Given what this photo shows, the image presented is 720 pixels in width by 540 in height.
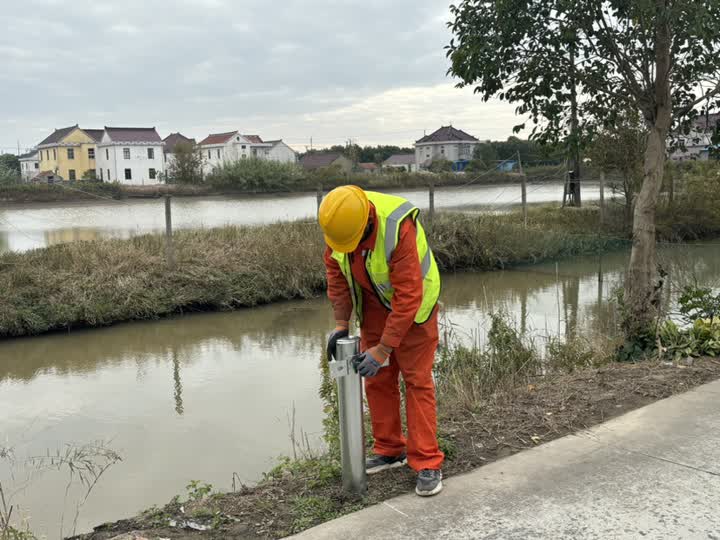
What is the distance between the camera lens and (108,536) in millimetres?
3344

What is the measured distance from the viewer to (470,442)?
164 inches

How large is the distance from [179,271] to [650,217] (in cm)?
786

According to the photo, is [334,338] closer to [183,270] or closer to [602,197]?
[183,270]

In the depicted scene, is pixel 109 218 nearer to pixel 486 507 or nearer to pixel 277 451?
pixel 277 451

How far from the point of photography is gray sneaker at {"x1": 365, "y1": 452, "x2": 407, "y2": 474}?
153 inches

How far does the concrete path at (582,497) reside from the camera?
10.2 feet

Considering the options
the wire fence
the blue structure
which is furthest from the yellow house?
the wire fence

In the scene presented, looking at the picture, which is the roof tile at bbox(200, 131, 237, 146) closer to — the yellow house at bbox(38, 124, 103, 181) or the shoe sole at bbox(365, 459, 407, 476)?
the yellow house at bbox(38, 124, 103, 181)

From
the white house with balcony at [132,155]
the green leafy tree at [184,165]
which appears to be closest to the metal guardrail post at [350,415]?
the green leafy tree at [184,165]

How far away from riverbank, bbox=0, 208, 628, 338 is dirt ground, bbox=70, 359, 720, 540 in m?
7.37

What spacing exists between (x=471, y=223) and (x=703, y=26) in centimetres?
A: 1015

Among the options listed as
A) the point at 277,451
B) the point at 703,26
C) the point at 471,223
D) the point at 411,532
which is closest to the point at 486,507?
the point at 411,532

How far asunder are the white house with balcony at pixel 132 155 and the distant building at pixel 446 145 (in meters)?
27.6

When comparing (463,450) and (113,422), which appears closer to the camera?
(463,450)
